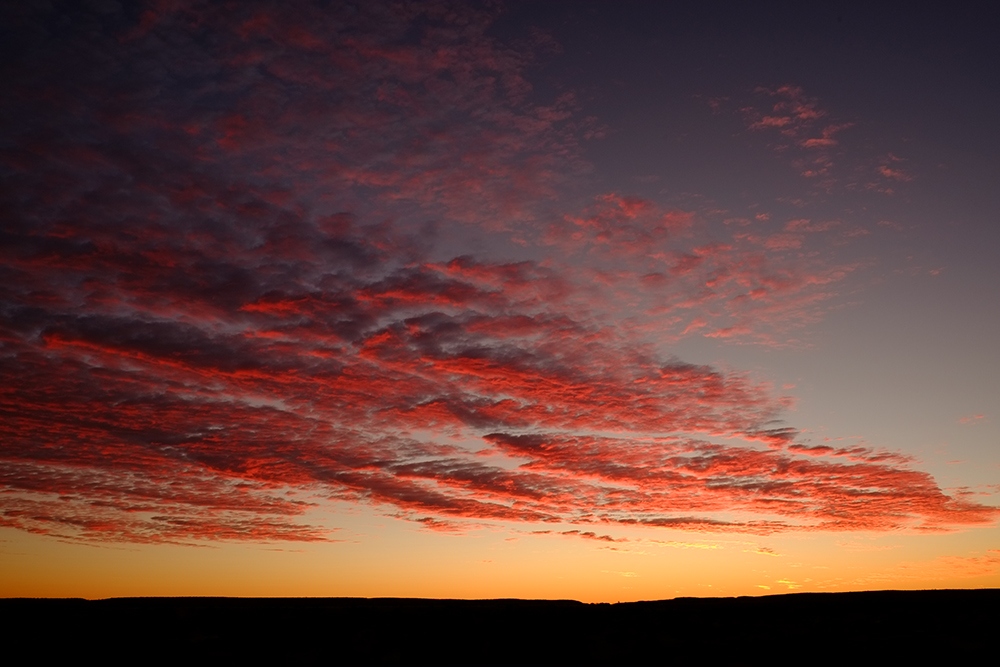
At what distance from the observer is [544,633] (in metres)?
25.8

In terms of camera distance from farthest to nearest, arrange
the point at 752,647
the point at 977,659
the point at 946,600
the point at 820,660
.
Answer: the point at 946,600, the point at 752,647, the point at 820,660, the point at 977,659

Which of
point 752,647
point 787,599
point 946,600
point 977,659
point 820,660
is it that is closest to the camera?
point 977,659

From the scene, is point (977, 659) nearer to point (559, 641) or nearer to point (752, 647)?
point (752, 647)

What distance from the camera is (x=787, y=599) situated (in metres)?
31.4

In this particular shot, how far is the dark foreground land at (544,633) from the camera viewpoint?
68.7 ft

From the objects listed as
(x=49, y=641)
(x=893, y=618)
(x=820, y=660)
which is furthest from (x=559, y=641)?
(x=49, y=641)

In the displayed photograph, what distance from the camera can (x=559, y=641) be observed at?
982 inches

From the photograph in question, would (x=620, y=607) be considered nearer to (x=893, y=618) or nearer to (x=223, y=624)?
(x=893, y=618)

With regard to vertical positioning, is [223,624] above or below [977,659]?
above

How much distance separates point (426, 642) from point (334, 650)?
10.2ft

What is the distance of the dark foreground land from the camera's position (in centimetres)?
2094

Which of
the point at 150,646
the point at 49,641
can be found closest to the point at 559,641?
the point at 150,646

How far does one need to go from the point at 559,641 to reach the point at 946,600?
14.1 m

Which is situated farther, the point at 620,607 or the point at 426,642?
the point at 620,607
